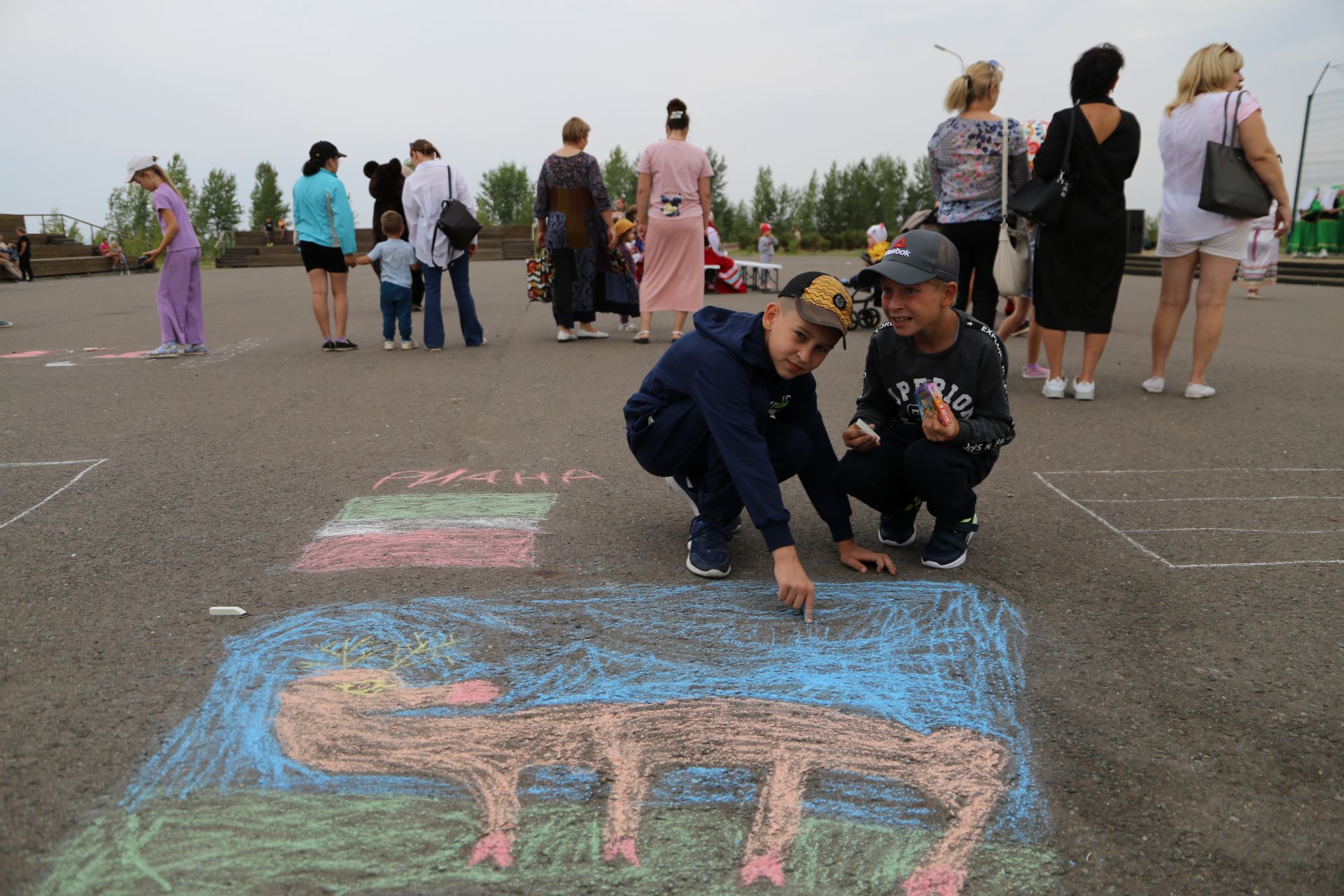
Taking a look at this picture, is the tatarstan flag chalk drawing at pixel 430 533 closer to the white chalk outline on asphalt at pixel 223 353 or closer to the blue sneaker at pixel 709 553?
the blue sneaker at pixel 709 553

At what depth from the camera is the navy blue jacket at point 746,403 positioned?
282 cm

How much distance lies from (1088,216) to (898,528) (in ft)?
9.86

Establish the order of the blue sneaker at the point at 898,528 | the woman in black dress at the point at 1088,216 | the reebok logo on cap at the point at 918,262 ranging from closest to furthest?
the reebok logo on cap at the point at 918,262
the blue sneaker at the point at 898,528
the woman in black dress at the point at 1088,216

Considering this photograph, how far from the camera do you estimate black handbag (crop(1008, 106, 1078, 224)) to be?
5.47m

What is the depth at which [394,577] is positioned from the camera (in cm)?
312

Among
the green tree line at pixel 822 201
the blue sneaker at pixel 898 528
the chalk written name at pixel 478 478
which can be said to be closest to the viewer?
the blue sneaker at pixel 898 528

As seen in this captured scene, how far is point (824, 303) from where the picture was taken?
2.74 metres

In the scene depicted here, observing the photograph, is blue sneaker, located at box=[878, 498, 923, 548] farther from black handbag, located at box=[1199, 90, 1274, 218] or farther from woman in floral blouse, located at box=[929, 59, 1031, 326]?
black handbag, located at box=[1199, 90, 1274, 218]

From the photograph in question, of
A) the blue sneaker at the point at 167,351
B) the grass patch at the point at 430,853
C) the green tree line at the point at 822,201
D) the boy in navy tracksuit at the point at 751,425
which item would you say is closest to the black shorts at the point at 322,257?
the blue sneaker at the point at 167,351

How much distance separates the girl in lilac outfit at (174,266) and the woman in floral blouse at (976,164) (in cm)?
535

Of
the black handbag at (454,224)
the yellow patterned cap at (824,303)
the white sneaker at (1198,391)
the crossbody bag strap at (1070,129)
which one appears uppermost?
the crossbody bag strap at (1070,129)

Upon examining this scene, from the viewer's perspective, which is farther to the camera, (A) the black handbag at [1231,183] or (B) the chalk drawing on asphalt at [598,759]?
(A) the black handbag at [1231,183]

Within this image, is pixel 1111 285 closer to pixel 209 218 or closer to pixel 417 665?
pixel 417 665

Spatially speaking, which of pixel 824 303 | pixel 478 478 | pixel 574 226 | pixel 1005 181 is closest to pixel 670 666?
pixel 824 303
